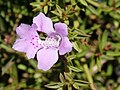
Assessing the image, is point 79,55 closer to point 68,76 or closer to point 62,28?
point 68,76

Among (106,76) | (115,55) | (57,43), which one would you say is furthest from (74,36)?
(106,76)

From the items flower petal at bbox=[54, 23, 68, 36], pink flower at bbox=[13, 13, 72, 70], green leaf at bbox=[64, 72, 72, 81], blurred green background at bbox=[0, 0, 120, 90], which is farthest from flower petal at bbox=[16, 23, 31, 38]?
blurred green background at bbox=[0, 0, 120, 90]

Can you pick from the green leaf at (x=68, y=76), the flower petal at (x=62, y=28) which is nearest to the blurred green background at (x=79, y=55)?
the green leaf at (x=68, y=76)

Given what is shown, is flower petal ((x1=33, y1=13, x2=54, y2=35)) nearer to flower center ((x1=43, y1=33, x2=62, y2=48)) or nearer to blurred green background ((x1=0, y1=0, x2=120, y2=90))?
flower center ((x1=43, y1=33, x2=62, y2=48))

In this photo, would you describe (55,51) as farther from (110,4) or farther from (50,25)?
(110,4)

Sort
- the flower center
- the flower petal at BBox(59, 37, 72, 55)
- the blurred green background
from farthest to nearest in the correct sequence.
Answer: the blurred green background, the flower center, the flower petal at BBox(59, 37, 72, 55)

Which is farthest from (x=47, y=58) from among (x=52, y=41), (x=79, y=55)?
(x=79, y=55)

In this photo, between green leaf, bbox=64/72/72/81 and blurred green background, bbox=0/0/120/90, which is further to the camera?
blurred green background, bbox=0/0/120/90
